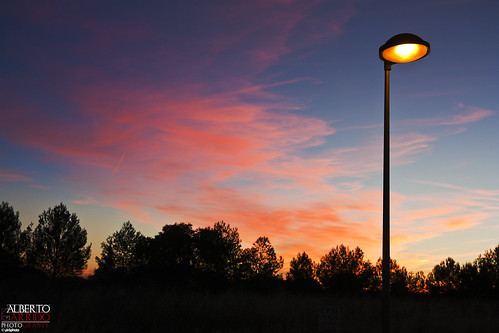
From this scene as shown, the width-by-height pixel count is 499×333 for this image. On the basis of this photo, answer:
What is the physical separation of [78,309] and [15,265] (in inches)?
1688

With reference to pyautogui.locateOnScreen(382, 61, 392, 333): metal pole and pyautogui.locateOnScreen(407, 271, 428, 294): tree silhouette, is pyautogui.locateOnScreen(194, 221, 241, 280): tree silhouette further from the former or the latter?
pyautogui.locateOnScreen(382, 61, 392, 333): metal pole

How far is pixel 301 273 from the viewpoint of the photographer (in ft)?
190

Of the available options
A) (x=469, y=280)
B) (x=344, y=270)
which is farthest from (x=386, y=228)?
(x=344, y=270)

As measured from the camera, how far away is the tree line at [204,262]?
Answer: 148 feet

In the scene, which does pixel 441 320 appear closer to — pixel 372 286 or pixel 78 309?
pixel 78 309

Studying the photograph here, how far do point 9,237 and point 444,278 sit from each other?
5308 cm

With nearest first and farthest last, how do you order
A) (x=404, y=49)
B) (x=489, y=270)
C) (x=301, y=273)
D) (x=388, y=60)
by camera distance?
(x=404, y=49) < (x=388, y=60) < (x=489, y=270) < (x=301, y=273)

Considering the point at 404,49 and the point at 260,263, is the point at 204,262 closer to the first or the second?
the point at 260,263

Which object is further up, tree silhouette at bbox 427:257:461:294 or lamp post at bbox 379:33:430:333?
lamp post at bbox 379:33:430:333

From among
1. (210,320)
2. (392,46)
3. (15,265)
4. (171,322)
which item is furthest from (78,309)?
(15,265)

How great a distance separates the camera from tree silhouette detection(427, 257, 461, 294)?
43062 millimetres

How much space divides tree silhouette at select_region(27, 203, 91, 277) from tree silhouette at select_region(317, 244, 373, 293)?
3217cm

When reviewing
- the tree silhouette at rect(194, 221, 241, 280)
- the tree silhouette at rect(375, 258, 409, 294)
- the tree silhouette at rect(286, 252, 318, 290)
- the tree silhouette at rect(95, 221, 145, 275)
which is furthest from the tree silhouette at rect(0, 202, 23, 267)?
the tree silhouette at rect(375, 258, 409, 294)

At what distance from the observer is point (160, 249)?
5972 centimetres
